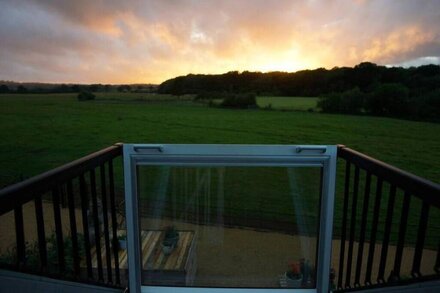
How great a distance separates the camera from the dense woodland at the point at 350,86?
13562 mm

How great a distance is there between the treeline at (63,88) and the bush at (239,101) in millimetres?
4088

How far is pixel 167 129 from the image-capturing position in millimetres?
18766

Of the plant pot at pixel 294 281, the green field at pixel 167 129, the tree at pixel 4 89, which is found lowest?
the green field at pixel 167 129

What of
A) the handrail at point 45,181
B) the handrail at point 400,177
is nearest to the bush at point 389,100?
the handrail at point 400,177

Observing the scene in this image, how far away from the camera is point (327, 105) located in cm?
→ 1709

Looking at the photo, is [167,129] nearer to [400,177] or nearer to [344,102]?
[344,102]

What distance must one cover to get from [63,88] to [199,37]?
319 inches

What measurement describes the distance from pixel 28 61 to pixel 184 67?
21.9 feet

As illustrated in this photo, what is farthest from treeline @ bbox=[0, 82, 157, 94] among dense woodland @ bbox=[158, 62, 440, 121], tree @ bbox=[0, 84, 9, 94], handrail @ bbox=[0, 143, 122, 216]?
handrail @ bbox=[0, 143, 122, 216]

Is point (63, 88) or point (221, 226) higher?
point (63, 88)

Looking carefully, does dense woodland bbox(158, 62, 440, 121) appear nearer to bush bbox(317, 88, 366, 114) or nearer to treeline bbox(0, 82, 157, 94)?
bush bbox(317, 88, 366, 114)

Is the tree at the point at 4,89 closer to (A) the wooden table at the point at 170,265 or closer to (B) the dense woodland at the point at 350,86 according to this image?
(B) the dense woodland at the point at 350,86

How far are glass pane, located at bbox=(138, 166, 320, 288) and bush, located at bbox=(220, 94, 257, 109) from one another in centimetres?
1637

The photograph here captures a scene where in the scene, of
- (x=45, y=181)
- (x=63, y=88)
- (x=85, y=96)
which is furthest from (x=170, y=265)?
(x=85, y=96)
